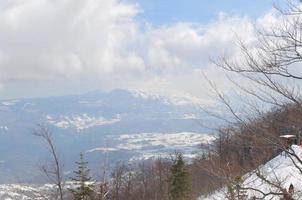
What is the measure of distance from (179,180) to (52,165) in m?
35.5

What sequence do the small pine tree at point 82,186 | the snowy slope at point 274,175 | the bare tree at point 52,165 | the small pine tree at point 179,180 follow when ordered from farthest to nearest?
1. the small pine tree at point 179,180
2. the small pine tree at point 82,186
3. the bare tree at point 52,165
4. the snowy slope at point 274,175

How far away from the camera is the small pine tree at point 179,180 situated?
5341 centimetres

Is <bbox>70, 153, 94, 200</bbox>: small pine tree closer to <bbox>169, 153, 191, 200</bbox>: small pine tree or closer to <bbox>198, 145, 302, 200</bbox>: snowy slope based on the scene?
<bbox>198, 145, 302, 200</bbox>: snowy slope

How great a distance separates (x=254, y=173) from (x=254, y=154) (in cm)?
42

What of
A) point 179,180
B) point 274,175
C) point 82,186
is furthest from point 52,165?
point 179,180

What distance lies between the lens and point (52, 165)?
20094 mm

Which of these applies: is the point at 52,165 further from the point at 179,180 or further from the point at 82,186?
the point at 179,180

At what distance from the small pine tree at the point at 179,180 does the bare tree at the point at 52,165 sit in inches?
1302

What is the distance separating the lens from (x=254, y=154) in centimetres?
796

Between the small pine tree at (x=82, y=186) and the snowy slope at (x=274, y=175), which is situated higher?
the small pine tree at (x=82, y=186)

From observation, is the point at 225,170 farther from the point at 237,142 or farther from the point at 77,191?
the point at 77,191

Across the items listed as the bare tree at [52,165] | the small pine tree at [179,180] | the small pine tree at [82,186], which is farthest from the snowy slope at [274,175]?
the small pine tree at [179,180]

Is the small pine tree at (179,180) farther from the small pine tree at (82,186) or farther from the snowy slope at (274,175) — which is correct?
the snowy slope at (274,175)

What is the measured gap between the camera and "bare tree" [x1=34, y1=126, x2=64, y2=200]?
766 inches
